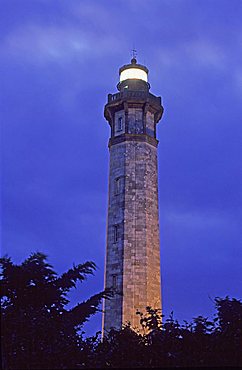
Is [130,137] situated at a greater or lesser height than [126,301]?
greater

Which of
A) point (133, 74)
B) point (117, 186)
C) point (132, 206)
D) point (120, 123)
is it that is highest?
point (133, 74)

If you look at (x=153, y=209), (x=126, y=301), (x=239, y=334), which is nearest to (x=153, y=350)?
(x=239, y=334)

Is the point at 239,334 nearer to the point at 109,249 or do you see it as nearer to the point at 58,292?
the point at 58,292

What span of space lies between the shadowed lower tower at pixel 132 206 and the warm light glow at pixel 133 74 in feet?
0.88

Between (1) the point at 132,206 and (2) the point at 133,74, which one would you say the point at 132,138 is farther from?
(2) the point at 133,74

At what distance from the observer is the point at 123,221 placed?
31312 millimetres

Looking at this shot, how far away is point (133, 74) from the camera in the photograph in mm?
36531

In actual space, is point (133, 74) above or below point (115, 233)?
above

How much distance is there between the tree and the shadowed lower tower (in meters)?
16.4

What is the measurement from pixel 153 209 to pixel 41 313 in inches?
801

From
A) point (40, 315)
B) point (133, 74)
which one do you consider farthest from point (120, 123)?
point (40, 315)

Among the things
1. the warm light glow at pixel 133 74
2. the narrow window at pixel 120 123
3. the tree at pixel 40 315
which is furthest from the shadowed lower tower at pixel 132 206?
the tree at pixel 40 315

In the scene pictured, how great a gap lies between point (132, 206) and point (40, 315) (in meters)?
19.4

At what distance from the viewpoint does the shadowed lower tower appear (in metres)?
29.8
